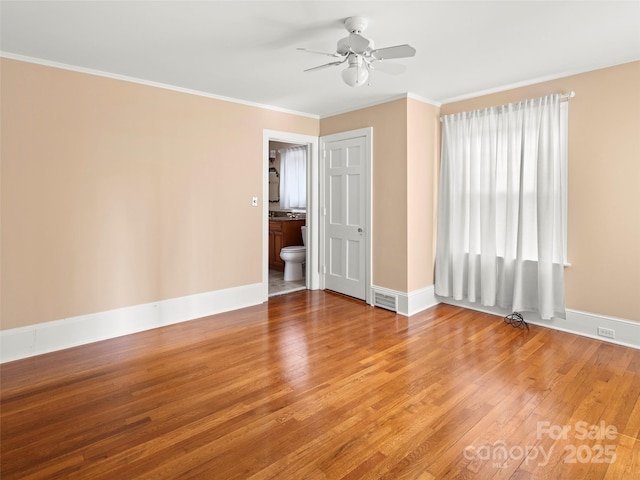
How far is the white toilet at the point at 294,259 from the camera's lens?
5.89m

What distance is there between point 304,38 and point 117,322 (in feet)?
10.1

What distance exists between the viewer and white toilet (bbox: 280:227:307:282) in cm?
589

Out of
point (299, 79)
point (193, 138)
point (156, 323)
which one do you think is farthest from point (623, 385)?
point (193, 138)

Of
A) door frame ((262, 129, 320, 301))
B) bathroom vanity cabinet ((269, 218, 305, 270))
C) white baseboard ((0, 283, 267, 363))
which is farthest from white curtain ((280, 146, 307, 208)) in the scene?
white baseboard ((0, 283, 267, 363))

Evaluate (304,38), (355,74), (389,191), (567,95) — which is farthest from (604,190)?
(304,38)

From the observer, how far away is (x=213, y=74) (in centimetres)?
353

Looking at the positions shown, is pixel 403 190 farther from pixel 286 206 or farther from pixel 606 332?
pixel 286 206

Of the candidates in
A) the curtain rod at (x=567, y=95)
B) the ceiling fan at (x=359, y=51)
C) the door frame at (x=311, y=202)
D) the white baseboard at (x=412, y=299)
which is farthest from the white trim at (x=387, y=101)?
the white baseboard at (x=412, y=299)

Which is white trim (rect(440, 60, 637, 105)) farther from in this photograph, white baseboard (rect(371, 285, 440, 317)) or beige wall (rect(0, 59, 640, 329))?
white baseboard (rect(371, 285, 440, 317))

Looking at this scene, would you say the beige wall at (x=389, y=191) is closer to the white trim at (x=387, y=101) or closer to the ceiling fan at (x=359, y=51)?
the white trim at (x=387, y=101)

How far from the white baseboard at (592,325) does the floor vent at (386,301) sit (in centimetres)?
123

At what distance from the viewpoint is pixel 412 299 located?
14.0 ft

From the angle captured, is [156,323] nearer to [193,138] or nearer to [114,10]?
[193,138]

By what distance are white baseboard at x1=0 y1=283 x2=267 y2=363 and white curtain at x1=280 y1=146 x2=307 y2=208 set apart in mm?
3001
